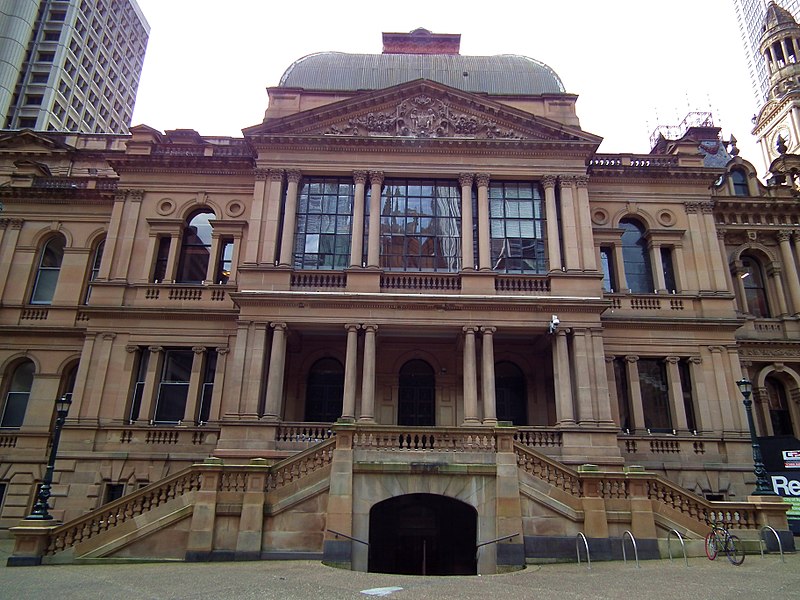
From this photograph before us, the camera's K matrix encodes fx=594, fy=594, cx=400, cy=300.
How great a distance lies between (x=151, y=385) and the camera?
24406 mm

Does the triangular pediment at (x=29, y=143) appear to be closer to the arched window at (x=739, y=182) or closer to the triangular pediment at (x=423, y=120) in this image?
the triangular pediment at (x=423, y=120)

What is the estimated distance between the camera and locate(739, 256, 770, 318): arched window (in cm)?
2964

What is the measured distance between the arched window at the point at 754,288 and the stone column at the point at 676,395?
24.4 ft

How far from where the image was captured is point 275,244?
79.5ft

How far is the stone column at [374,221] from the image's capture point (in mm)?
23977

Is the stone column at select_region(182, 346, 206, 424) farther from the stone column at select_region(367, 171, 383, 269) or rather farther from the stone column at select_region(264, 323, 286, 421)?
the stone column at select_region(367, 171, 383, 269)

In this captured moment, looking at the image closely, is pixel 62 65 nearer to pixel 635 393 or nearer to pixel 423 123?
pixel 423 123

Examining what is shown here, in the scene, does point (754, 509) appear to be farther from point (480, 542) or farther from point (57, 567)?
point (57, 567)

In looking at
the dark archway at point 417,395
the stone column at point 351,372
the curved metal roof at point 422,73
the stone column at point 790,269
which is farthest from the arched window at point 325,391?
the stone column at point 790,269

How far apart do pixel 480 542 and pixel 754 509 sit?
7431mm

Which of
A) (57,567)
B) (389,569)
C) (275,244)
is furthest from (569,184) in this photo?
(57,567)

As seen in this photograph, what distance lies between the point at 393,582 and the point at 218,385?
14.8 meters

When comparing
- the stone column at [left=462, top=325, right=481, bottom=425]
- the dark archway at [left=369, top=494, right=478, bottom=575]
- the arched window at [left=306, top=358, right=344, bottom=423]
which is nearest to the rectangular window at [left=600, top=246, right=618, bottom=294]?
the stone column at [left=462, top=325, right=481, bottom=425]

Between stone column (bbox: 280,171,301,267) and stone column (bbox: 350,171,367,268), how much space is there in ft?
8.01
